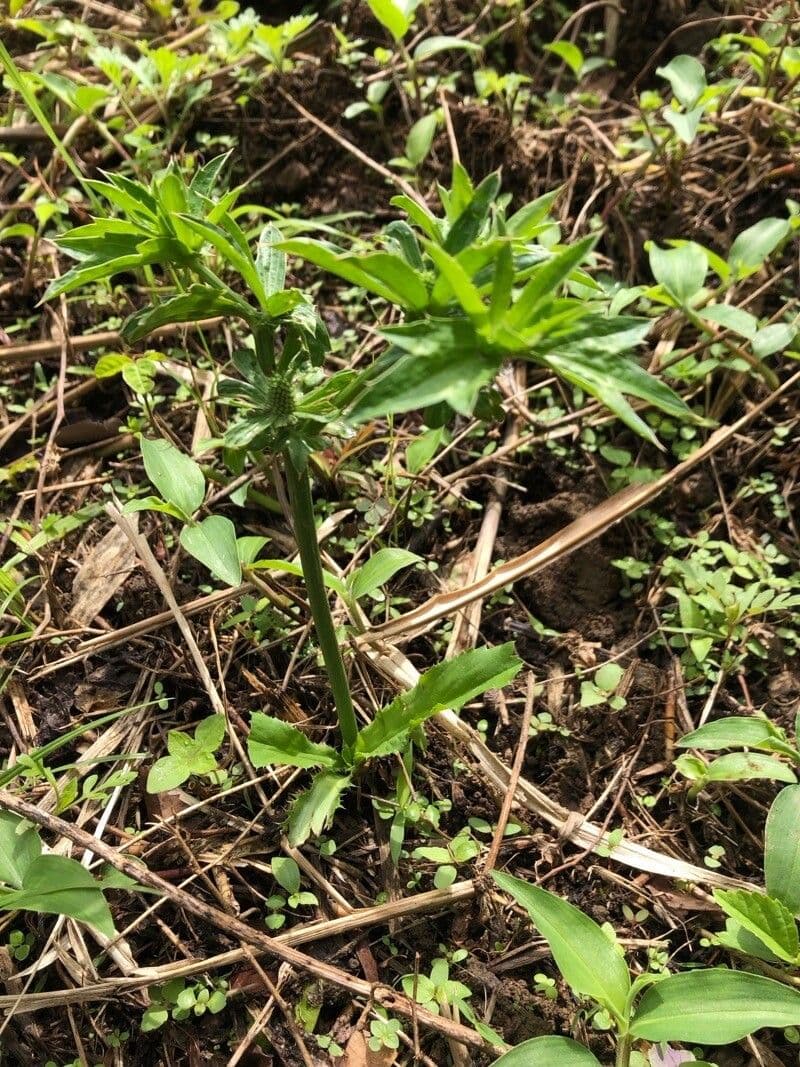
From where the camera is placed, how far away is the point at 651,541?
5.64 ft

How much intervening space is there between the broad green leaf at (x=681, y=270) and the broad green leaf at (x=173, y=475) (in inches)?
41.6

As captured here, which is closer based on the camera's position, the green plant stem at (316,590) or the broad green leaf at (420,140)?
the green plant stem at (316,590)

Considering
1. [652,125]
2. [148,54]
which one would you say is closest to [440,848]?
[652,125]

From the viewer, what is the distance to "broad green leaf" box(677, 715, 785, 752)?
133 centimetres

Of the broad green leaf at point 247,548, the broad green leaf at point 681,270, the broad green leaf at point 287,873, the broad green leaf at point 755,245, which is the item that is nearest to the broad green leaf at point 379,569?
the broad green leaf at point 247,548

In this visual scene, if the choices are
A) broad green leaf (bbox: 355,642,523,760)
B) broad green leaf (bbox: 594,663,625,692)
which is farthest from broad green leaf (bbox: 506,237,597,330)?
broad green leaf (bbox: 594,663,625,692)

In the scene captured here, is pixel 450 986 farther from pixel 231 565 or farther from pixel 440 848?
pixel 231 565

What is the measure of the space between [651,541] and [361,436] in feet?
2.20

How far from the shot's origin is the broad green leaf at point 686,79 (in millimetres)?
1958

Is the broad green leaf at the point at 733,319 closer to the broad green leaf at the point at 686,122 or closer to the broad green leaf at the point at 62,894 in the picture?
the broad green leaf at the point at 686,122

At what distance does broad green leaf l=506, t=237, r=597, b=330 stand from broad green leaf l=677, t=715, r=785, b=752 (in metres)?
0.84

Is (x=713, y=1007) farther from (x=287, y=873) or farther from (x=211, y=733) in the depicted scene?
(x=211, y=733)

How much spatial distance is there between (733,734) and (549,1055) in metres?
0.57

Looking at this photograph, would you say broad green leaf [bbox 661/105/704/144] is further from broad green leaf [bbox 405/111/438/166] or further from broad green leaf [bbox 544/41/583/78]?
broad green leaf [bbox 405/111/438/166]
